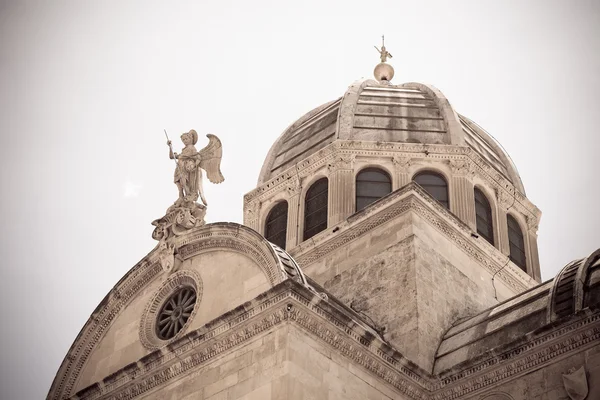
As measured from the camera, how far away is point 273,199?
31688 mm

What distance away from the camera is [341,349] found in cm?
2102

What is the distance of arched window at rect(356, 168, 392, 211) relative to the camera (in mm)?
29609

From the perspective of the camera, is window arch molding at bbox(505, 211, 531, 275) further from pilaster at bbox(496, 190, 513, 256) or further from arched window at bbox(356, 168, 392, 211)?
arched window at bbox(356, 168, 392, 211)

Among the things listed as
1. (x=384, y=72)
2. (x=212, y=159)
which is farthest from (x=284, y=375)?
(x=384, y=72)

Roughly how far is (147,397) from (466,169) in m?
12.1

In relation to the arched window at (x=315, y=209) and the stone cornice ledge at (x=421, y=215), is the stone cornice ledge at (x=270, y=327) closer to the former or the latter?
the stone cornice ledge at (x=421, y=215)

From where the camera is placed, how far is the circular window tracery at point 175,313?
23.6 meters

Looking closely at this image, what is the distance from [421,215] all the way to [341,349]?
657 centimetres

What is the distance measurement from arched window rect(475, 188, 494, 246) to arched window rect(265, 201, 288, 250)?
5654mm

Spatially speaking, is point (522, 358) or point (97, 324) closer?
point (522, 358)

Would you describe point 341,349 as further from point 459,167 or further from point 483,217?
point 483,217

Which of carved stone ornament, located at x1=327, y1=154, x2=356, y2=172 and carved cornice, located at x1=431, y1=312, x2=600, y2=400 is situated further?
carved stone ornament, located at x1=327, y1=154, x2=356, y2=172

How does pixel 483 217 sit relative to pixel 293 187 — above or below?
below

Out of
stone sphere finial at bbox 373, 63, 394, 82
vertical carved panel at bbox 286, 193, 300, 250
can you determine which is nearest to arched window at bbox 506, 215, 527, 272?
vertical carved panel at bbox 286, 193, 300, 250
